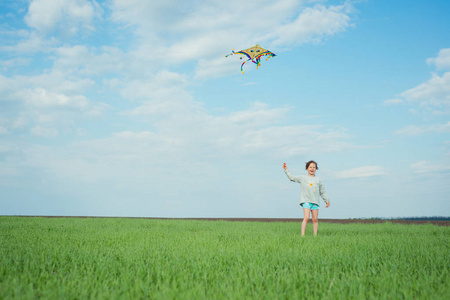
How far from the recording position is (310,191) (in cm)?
823

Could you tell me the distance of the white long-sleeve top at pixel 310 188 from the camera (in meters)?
8.23

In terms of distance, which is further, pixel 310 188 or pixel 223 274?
pixel 310 188

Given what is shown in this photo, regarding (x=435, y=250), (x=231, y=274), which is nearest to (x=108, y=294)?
(x=231, y=274)

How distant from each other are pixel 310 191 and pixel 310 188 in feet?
0.24

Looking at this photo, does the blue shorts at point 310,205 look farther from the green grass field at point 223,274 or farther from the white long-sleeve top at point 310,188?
the green grass field at point 223,274

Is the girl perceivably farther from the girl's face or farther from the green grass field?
the green grass field

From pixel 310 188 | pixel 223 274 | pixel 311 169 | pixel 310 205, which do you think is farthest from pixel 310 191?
pixel 223 274

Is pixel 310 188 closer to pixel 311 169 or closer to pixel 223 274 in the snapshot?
pixel 311 169

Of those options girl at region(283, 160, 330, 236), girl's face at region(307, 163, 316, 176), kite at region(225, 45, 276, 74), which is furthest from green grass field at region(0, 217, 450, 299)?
kite at region(225, 45, 276, 74)

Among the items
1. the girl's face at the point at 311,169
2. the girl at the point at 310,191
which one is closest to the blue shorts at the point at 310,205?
the girl at the point at 310,191

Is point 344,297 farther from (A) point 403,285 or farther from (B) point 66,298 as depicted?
(B) point 66,298

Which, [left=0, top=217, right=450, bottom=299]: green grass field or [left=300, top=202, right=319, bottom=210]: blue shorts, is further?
[left=300, top=202, right=319, bottom=210]: blue shorts

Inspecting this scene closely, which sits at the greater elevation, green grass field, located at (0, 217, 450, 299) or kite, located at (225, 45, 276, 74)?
kite, located at (225, 45, 276, 74)

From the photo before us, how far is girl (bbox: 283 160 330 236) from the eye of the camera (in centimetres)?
823
